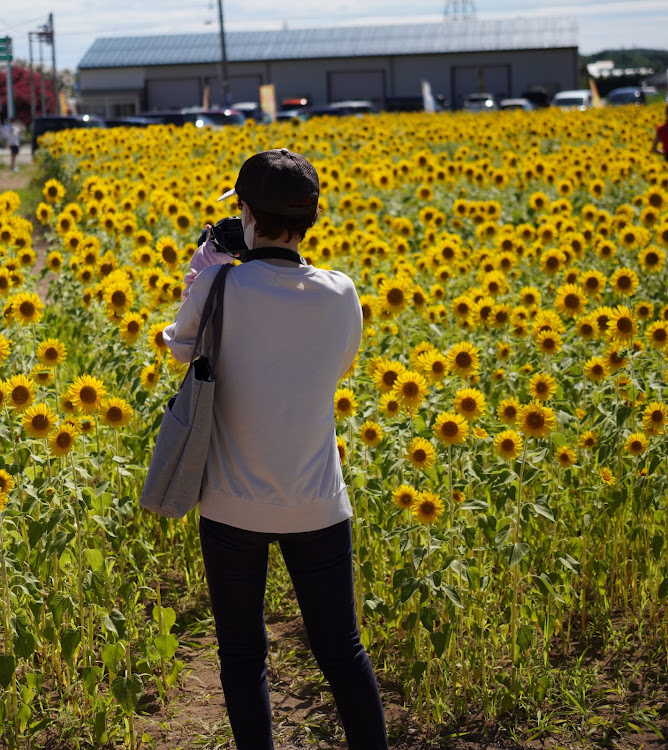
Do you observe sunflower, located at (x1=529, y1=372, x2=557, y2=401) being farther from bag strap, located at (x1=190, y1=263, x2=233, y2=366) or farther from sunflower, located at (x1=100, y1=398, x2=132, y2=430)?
bag strap, located at (x1=190, y1=263, x2=233, y2=366)

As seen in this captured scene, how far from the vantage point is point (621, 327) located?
468 centimetres

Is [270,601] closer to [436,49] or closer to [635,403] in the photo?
[635,403]

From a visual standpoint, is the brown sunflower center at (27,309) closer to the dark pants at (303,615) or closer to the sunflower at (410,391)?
the sunflower at (410,391)

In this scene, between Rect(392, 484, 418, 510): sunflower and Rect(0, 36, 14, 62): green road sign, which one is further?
Rect(0, 36, 14, 62): green road sign

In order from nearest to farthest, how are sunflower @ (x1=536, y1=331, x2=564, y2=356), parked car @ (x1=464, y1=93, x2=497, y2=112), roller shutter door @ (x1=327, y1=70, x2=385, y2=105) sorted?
1. sunflower @ (x1=536, y1=331, x2=564, y2=356)
2. parked car @ (x1=464, y1=93, x2=497, y2=112)
3. roller shutter door @ (x1=327, y1=70, x2=385, y2=105)

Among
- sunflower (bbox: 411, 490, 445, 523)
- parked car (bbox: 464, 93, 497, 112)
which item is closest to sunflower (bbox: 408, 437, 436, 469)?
sunflower (bbox: 411, 490, 445, 523)

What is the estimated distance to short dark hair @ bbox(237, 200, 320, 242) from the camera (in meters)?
2.76

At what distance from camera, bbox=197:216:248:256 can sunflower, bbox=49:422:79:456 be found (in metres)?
1.08

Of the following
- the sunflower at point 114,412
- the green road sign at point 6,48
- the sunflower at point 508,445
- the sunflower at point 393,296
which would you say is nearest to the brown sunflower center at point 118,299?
the sunflower at point 114,412

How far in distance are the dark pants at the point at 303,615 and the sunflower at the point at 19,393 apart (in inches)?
45.4

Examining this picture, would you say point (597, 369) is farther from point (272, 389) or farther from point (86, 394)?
point (272, 389)

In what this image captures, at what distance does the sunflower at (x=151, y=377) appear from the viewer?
4.67 meters

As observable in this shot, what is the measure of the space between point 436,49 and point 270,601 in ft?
203

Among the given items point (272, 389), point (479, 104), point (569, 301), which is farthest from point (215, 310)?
point (479, 104)
